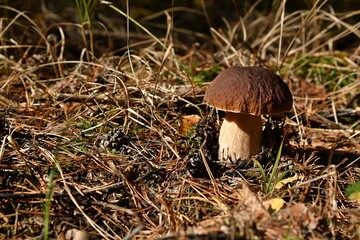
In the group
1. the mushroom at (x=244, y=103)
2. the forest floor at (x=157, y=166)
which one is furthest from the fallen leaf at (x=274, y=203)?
the mushroom at (x=244, y=103)

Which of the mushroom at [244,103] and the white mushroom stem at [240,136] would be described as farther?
the white mushroom stem at [240,136]

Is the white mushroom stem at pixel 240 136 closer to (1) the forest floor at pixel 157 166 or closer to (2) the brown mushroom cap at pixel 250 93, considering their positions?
(1) the forest floor at pixel 157 166

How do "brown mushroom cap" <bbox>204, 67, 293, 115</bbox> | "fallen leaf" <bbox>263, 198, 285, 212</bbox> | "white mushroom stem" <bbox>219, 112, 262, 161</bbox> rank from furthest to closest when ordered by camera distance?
"white mushroom stem" <bbox>219, 112, 262, 161</bbox>, "brown mushroom cap" <bbox>204, 67, 293, 115</bbox>, "fallen leaf" <bbox>263, 198, 285, 212</bbox>

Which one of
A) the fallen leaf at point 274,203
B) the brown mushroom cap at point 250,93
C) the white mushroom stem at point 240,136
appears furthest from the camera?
the white mushroom stem at point 240,136

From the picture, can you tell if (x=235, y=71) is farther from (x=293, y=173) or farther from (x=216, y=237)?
(x=216, y=237)

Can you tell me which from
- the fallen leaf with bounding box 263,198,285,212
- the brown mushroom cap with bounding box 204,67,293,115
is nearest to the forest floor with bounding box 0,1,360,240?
the fallen leaf with bounding box 263,198,285,212

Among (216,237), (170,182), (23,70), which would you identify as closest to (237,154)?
(170,182)

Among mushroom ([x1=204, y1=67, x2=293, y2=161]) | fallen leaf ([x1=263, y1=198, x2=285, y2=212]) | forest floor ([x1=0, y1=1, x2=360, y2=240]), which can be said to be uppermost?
mushroom ([x1=204, y1=67, x2=293, y2=161])

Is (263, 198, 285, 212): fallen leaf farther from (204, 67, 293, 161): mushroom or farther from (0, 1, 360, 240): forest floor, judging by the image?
(204, 67, 293, 161): mushroom
